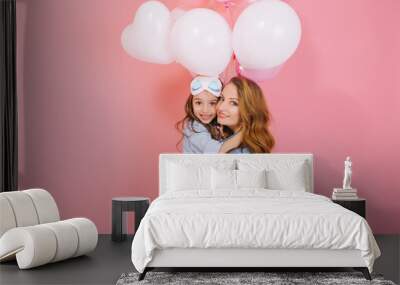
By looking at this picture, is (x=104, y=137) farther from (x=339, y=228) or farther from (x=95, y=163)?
(x=339, y=228)

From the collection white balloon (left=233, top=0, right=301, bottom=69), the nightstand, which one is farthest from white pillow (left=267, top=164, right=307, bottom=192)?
white balloon (left=233, top=0, right=301, bottom=69)

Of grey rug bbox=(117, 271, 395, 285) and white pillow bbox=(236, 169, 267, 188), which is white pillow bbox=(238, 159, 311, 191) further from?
grey rug bbox=(117, 271, 395, 285)

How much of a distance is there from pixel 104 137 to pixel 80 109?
0.39 meters

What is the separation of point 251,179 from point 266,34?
158cm

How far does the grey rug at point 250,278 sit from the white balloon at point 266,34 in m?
2.70

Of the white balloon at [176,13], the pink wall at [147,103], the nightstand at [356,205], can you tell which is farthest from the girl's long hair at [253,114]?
the nightstand at [356,205]

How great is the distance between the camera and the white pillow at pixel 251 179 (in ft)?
20.5

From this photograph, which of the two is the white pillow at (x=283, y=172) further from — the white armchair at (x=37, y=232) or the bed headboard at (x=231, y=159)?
the white armchair at (x=37, y=232)

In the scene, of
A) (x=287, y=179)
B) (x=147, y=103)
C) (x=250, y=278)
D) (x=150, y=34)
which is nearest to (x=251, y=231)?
(x=250, y=278)

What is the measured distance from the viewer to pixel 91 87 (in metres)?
6.96

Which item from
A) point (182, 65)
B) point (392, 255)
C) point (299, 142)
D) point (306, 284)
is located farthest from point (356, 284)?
point (182, 65)

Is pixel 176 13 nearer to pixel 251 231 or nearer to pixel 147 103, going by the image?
pixel 147 103

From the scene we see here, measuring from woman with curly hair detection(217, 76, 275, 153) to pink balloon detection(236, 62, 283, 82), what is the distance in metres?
0.05

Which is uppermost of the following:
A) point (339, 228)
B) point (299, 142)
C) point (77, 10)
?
point (77, 10)
